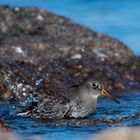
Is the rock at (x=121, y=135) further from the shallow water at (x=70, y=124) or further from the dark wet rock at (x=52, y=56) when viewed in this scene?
the dark wet rock at (x=52, y=56)

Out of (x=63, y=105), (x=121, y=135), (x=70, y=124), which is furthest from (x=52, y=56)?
(x=121, y=135)

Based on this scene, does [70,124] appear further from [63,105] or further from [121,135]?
[121,135]

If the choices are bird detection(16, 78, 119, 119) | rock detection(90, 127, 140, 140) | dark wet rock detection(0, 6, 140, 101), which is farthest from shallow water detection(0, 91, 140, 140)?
rock detection(90, 127, 140, 140)

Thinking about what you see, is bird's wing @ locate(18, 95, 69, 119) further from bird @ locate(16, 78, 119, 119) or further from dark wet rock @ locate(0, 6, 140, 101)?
dark wet rock @ locate(0, 6, 140, 101)

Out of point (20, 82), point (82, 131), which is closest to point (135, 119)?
point (82, 131)

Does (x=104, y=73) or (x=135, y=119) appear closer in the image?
(x=135, y=119)

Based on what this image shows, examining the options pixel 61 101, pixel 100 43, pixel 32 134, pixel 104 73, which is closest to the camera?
pixel 32 134

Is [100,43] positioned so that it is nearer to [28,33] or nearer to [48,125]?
[28,33]
